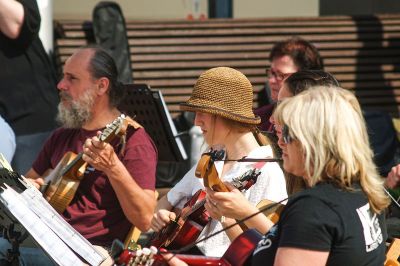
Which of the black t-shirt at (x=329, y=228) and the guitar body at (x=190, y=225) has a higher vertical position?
the black t-shirt at (x=329, y=228)

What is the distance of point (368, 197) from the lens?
3039 mm

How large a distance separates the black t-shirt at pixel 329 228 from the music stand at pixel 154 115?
225cm

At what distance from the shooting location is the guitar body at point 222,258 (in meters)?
3.05

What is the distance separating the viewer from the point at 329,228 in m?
2.90

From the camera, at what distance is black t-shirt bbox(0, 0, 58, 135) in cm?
568

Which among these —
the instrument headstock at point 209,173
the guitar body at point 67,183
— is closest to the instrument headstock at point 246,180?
the instrument headstock at point 209,173

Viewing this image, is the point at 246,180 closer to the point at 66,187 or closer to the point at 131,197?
the point at 131,197

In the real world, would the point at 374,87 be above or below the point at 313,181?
below

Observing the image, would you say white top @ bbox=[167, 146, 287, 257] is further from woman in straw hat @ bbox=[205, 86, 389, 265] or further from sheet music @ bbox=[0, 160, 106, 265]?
woman in straw hat @ bbox=[205, 86, 389, 265]

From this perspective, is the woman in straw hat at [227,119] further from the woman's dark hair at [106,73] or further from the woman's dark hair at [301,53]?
the woman's dark hair at [301,53]

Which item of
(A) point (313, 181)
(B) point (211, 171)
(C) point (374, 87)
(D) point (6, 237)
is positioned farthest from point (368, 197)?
(C) point (374, 87)

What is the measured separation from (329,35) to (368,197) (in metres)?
4.77

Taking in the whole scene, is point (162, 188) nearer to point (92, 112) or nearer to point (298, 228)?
point (92, 112)

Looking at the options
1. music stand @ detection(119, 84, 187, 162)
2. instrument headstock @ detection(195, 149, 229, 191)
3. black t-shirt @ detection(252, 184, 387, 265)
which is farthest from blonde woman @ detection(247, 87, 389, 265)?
music stand @ detection(119, 84, 187, 162)
